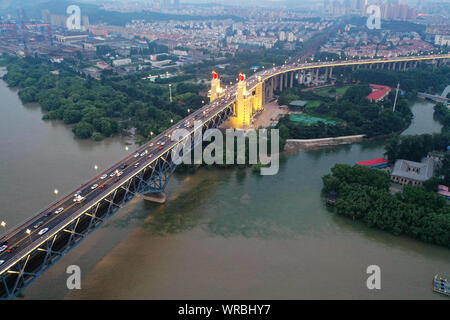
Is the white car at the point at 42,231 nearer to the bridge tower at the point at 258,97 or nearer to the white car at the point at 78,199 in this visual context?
the white car at the point at 78,199

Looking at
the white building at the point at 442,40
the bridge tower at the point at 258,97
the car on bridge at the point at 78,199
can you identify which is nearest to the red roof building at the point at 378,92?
the bridge tower at the point at 258,97

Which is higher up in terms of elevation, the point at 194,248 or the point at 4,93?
the point at 4,93

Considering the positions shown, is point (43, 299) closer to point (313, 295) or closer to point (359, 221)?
point (313, 295)

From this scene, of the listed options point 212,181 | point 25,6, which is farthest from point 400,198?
point 25,6

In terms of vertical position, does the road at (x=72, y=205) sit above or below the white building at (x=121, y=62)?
below
